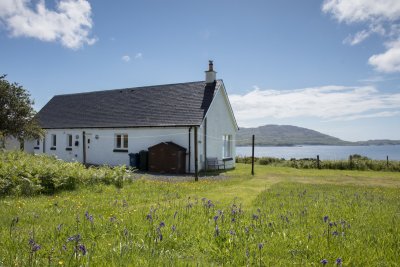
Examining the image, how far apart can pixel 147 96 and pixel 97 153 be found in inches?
269

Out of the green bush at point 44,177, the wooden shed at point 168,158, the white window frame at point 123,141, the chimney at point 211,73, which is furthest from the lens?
the white window frame at point 123,141

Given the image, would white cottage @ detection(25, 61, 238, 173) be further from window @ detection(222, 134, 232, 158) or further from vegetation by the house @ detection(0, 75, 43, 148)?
vegetation by the house @ detection(0, 75, 43, 148)

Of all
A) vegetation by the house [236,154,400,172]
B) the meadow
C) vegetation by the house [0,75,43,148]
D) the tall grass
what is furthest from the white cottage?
the tall grass

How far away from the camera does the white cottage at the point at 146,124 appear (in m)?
26.1

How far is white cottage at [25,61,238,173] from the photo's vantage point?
1027 inches

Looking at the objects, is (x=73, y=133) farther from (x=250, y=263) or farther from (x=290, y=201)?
→ (x=250, y=263)

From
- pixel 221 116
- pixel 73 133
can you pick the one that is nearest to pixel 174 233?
pixel 221 116

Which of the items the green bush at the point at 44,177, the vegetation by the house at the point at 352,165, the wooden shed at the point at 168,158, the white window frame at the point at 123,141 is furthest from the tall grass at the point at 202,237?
the vegetation by the house at the point at 352,165

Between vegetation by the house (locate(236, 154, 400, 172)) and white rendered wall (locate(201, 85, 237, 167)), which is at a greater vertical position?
white rendered wall (locate(201, 85, 237, 167))

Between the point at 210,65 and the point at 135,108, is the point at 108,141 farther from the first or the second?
the point at 210,65

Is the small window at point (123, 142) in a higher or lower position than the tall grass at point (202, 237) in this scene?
higher

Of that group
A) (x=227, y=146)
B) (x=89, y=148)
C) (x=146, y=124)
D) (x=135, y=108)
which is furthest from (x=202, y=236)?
(x=89, y=148)

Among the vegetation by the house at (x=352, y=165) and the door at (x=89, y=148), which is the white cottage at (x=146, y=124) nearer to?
the door at (x=89, y=148)

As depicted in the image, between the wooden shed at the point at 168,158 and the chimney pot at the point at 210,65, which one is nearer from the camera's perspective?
the wooden shed at the point at 168,158
